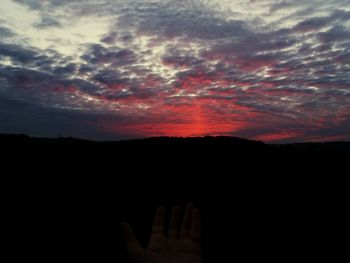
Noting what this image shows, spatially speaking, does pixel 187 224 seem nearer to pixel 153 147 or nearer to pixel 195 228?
pixel 195 228

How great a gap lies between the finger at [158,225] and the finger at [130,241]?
0.31 metres

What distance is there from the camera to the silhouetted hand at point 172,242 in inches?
93.7

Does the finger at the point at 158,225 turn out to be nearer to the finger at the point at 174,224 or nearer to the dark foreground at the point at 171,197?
the finger at the point at 174,224

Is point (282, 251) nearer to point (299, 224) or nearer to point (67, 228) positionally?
point (299, 224)

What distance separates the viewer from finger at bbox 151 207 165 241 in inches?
108

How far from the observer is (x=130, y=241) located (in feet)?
7.91

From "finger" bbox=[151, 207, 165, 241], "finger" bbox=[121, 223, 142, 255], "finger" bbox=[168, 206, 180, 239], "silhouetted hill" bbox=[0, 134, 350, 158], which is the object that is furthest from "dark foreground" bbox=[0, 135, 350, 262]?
"finger" bbox=[121, 223, 142, 255]

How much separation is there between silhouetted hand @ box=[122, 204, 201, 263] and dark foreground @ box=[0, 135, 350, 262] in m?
12.2

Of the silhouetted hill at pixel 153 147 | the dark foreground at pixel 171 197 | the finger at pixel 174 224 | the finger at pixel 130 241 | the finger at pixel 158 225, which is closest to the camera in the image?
the finger at pixel 130 241

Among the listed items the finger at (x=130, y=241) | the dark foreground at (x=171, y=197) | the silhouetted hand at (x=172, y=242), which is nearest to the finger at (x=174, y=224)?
the silhouetted hand at (x=172, y=242)

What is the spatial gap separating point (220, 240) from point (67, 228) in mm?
8879

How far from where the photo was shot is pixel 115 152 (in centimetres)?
3341

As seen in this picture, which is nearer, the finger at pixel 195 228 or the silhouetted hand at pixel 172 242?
the silhouetted hand at pixel 172 242

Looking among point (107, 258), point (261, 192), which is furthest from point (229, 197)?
point (107, 258)
